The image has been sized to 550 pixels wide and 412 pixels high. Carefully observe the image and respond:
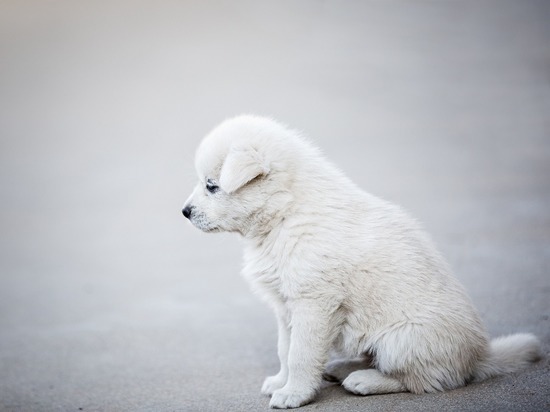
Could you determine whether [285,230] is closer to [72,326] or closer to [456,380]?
[456,380]

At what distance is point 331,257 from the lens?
3555 millimetres

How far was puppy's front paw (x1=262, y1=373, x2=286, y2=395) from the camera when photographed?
3.86 meters

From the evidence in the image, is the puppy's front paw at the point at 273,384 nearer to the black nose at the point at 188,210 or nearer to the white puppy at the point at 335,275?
the white puppy at the point at 335,275

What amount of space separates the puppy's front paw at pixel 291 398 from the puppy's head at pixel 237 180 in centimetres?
93

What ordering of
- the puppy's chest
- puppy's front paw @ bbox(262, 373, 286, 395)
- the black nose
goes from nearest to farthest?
the puppy's chest
puppy's front paw @ bbox(262, 373, 286, 395)
the black nose

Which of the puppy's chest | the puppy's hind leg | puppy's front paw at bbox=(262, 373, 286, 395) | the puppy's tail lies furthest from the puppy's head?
the puppy's tail

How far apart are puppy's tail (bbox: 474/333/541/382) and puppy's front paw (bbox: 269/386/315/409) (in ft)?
3.02

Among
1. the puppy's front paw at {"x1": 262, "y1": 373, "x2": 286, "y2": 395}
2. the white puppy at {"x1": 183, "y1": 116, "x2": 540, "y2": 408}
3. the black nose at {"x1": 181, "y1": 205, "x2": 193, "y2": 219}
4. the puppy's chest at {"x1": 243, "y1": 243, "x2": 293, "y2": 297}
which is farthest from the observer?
the black nose at {"x1": 181, "y1": 205, "x2": 193, "y2": 219}

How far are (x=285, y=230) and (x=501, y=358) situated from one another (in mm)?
1368

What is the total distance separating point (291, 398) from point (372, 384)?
0.42 meters

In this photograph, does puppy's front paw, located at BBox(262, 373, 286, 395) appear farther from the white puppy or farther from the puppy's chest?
the puppy's chest

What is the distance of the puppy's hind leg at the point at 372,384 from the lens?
3521 mm

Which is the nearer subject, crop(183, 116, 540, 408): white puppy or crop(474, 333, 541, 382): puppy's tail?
crop(183, 116, 540, 408): white puppy

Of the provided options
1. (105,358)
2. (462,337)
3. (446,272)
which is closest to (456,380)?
(462,337)
